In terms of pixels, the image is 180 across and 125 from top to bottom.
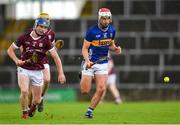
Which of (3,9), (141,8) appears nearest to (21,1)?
(3,9)

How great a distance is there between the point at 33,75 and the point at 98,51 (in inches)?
69.9

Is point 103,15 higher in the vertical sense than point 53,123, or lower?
higher

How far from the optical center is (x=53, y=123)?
18.5 meters

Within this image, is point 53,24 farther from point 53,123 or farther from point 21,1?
point 53,123

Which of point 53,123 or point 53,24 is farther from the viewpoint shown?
point 53,24

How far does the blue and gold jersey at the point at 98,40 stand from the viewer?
2073cm

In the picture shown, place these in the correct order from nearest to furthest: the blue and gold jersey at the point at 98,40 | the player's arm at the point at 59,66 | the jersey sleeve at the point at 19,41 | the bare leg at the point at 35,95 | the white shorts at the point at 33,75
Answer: the player's arm at the point at 59,66 < the jersey sleeve at the point at 19,41 < the white shorts at the point at 33,75 < the bare leg at the point at 35,95 < the blue and gold jersey at the point at 98,40

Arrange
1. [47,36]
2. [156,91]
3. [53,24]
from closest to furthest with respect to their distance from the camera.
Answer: [47,36], [156,91], [53,24]

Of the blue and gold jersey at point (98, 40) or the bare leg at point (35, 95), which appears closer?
the bare leg at point (35, 95)

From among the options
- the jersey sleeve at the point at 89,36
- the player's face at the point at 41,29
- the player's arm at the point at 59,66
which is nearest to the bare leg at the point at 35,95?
the player's arm at the point at 59,66

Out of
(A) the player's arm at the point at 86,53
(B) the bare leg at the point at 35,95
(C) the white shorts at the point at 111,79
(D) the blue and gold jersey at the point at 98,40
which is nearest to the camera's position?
(A) the player's arm at the point at 86,53

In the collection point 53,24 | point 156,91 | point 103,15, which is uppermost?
point 103,15

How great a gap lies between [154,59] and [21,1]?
21.8 feet

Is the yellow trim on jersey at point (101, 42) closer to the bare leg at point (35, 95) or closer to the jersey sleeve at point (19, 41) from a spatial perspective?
the bare leg at point (35, 95)
